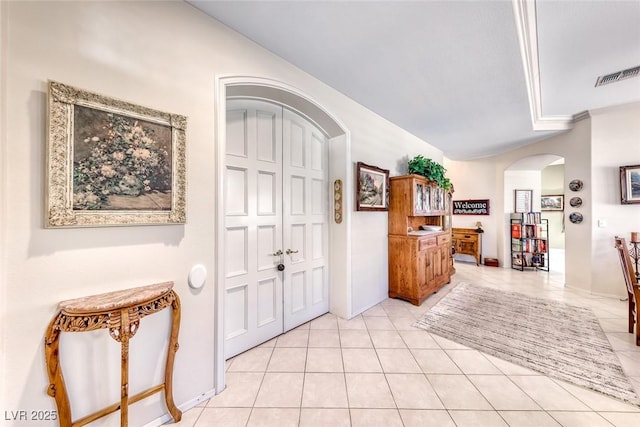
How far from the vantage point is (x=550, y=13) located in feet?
6.20

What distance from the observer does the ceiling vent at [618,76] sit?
8.56 feet

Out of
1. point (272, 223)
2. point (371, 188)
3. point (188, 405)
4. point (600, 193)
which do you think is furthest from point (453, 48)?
point (600, 193)

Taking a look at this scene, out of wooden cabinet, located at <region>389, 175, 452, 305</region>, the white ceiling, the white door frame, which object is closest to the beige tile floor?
the white door frame

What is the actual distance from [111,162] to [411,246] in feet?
10.9

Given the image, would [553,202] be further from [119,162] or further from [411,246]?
[119,162]

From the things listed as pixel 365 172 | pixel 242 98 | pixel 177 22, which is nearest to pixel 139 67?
pixel 177 22

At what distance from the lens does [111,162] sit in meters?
1.26

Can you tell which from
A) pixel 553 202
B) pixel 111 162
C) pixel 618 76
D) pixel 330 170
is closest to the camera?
pixel 111 162

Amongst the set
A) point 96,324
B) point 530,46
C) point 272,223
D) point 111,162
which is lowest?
point 96,324

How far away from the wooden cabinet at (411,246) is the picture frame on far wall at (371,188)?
0.20 metres

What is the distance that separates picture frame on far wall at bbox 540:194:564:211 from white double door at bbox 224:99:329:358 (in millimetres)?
8994

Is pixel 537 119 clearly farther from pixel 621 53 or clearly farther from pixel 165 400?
pixel 165 400

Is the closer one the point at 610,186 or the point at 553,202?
the point at 610,186

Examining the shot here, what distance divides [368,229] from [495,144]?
3.78 metres
